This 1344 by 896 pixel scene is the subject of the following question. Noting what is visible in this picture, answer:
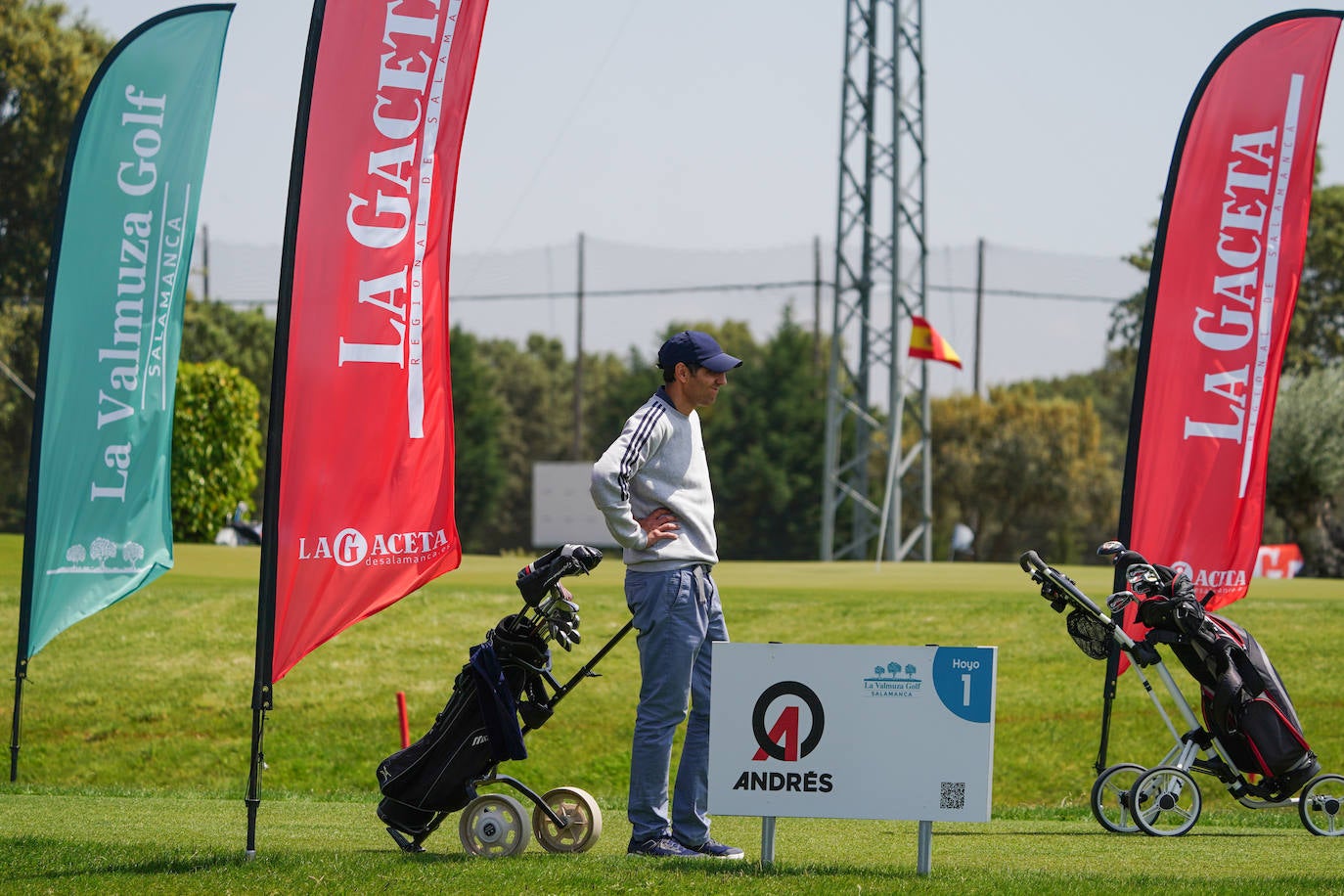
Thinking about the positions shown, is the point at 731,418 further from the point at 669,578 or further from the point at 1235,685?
the point at 669,578

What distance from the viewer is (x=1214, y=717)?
25.0 ft

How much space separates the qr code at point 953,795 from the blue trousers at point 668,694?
916 mm

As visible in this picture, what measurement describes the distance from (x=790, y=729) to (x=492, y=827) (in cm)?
128

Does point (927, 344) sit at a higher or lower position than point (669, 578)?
higher

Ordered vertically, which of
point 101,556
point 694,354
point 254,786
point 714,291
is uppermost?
point 714,291

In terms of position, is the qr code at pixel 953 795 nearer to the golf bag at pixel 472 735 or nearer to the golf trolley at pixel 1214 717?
the golf bag at pixel 472 735

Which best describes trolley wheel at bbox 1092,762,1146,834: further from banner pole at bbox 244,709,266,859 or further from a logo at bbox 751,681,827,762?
banner pole at bbox 244,709,266,859

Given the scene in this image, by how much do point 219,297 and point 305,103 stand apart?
46.3m

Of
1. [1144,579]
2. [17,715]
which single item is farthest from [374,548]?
[17,715]

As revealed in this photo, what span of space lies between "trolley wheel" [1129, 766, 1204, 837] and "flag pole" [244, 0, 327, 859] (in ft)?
12.9

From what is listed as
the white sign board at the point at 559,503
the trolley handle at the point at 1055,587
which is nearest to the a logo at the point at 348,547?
the trolley handle at the point at 1055,587

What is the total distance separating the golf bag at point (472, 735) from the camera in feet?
20.1

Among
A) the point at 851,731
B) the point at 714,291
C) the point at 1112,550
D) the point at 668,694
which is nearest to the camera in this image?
the point at 851,731

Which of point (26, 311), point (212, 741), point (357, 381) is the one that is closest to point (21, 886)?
point (357, 381)
